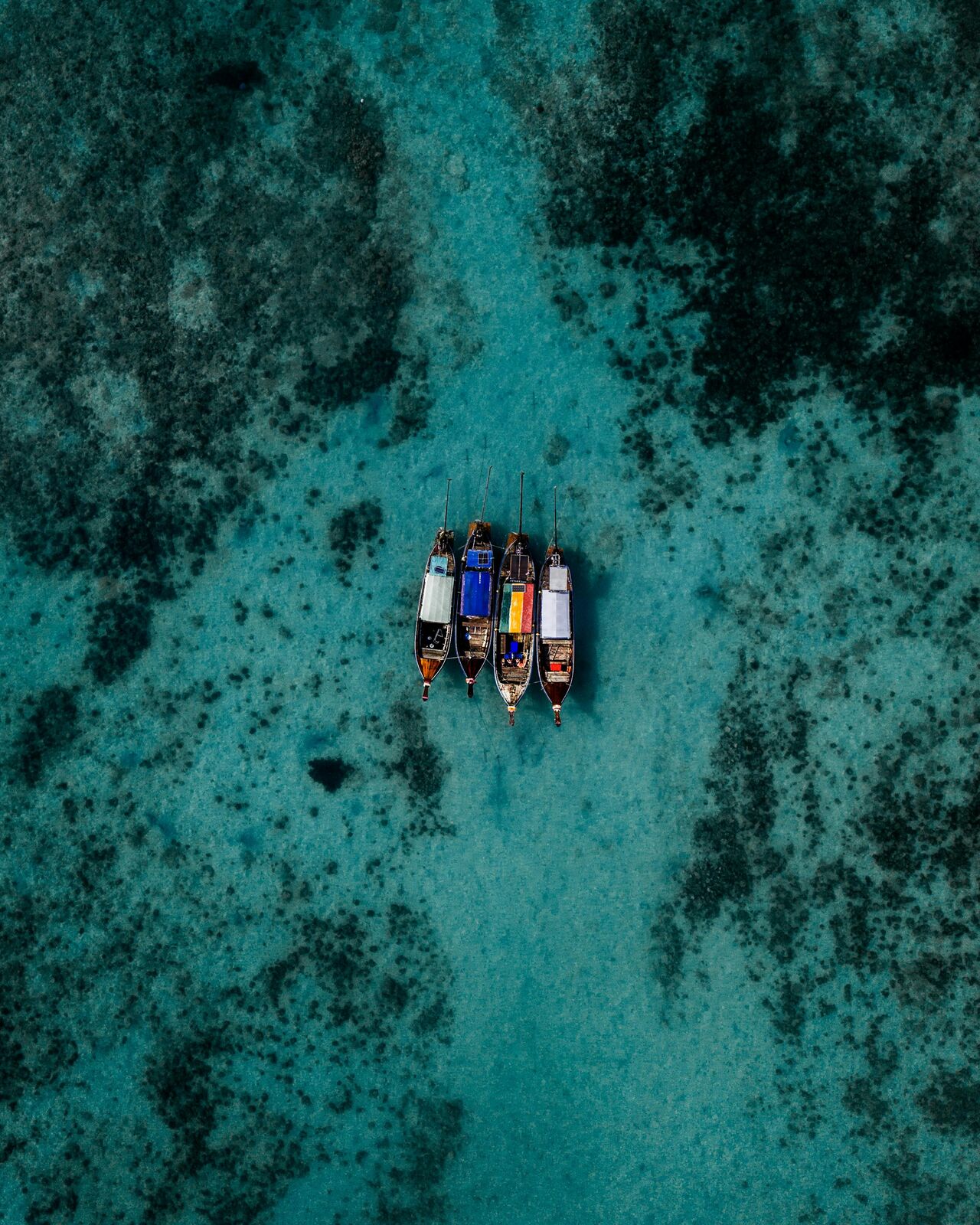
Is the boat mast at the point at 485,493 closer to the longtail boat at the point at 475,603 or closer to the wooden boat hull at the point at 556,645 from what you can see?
the longtail boat at the point at 475,603

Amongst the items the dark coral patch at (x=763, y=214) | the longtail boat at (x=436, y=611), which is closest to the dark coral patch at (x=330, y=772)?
the longtail boat at (x=436, y=611)

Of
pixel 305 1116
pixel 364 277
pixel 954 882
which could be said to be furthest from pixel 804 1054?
pixel 364 277

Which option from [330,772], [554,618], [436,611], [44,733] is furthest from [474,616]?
[44,733]

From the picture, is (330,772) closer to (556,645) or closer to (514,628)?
(514,628)

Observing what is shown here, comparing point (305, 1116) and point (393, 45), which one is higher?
point (393, 45)

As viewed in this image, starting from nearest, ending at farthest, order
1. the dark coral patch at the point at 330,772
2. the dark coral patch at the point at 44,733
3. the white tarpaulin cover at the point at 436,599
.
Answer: the white tarpaulin cover at the point at 436,599, the dark coral patch at the point at 330,772, the dark coral patch at the point at 44,733

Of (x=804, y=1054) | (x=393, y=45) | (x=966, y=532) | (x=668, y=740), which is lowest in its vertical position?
(x=804, y=1054)

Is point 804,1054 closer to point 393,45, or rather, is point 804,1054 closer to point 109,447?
point 109,447

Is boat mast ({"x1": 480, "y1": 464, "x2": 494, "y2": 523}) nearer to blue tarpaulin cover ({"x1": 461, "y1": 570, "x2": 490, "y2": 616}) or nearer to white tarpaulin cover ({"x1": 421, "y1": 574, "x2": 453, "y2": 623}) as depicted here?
blue tarpaulin cover ({"x1": 461, "y1": 570, "x2": 490, "y2": 616})

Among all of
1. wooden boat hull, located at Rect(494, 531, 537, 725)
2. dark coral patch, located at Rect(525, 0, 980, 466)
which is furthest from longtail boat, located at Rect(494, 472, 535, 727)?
dark coral patch, located at Rect(525, 0, 980, 466)
